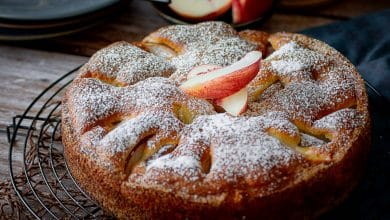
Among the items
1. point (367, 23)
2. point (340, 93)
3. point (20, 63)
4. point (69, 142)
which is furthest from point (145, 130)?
→ point (367, 23)

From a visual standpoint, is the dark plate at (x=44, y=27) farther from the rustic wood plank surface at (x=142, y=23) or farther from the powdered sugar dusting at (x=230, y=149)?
the powdered sugar dusting at (x=230, y=149)

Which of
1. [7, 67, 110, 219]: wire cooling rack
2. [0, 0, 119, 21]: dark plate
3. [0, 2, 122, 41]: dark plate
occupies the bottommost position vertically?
[7, 67, 110, 219]: wire cooling rack

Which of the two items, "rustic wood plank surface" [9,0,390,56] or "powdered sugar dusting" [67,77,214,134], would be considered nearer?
"powdered sugar dusting" [67,77,214,134]

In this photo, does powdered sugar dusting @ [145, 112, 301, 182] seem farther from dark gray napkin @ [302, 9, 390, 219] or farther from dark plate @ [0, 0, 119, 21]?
dark plate @ [0, 0, 119, 21]

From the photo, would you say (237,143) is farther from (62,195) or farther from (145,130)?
(62,195)

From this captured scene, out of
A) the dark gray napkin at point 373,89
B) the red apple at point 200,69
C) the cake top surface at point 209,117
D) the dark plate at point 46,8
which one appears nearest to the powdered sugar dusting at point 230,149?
the cake top surface at point 209,117

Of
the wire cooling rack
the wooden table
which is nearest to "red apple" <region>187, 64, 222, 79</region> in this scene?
the wire cooling rack

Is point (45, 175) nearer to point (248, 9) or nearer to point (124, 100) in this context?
point (124, 100)
